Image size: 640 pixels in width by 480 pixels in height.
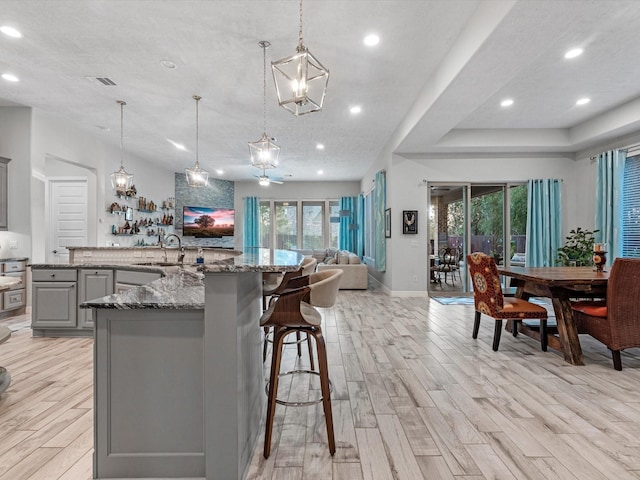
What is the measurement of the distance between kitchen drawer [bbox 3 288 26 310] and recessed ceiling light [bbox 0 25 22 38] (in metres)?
3.42

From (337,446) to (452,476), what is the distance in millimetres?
612

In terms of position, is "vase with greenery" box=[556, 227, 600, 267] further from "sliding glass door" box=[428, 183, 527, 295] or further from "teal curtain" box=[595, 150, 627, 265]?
→ "sliding glass door" box=[428, 183, 527, 295]

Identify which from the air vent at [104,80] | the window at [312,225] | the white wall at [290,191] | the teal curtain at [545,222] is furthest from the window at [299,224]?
the air vent at [104,80]

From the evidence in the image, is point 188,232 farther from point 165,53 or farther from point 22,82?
point 165,53

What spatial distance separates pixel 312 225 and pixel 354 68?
7565mm

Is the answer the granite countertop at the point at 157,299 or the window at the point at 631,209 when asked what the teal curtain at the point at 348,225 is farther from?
the granite countertop at the point at 157,299

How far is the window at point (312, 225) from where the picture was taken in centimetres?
1128

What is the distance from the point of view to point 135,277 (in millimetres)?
3900

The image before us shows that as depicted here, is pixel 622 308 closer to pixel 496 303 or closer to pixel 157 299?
pixel 496 303

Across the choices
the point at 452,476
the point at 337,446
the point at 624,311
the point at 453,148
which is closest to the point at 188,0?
the point at 337,446

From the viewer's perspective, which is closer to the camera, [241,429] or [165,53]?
[241,429]

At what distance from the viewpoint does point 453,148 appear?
645cm

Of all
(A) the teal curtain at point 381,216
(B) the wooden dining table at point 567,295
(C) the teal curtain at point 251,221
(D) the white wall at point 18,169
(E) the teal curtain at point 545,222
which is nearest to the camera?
(B) the wooden dining table at point 567,295

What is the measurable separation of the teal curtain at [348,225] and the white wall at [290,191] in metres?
0.31
